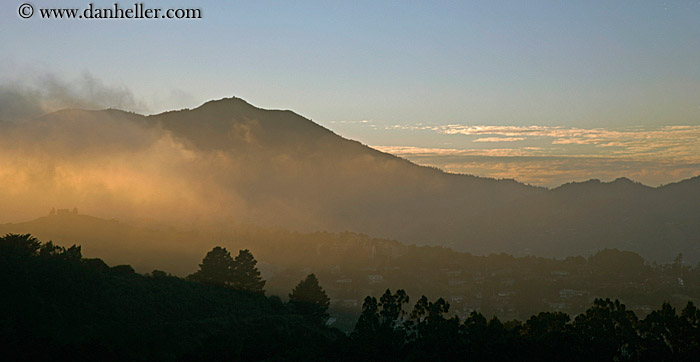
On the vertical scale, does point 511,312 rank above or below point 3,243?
below

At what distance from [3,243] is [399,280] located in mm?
126019

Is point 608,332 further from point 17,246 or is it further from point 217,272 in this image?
point 17,246

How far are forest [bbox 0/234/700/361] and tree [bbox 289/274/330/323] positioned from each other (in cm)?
840

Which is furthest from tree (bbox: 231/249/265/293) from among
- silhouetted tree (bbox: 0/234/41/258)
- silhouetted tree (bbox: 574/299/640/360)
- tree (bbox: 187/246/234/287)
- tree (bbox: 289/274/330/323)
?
silhouetted tree (bbox: 574/299/640/360)

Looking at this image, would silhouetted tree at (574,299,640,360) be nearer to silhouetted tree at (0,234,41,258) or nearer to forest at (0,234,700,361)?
forest at (0,234,700,361)

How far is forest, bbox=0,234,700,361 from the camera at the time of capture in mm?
38812

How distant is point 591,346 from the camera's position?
39000mm

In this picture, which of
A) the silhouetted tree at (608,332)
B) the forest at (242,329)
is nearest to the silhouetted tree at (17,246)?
the forest at (242,329)

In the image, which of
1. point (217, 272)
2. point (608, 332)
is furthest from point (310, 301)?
point (608, 332)

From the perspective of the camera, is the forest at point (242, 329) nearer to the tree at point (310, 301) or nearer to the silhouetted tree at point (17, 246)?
the silhouetted tree at point (17, 246)

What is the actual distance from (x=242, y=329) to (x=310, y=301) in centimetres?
2385

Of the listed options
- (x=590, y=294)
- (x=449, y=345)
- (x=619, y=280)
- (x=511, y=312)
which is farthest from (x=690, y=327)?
(x=619, y=280)

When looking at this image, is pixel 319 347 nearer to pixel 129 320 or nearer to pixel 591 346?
pixel 591 346

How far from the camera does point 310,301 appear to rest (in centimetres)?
7888
